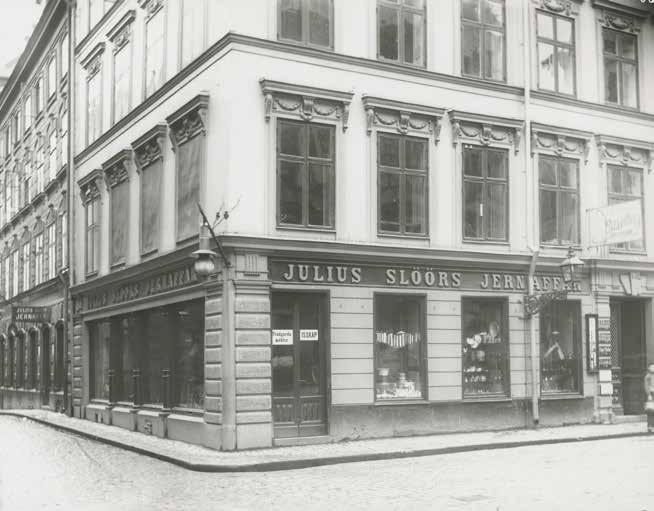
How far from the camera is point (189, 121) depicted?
1892 cm

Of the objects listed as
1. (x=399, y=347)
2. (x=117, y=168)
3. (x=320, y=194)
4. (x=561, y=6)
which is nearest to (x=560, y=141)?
(x=561, y=6)

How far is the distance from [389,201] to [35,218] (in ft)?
67.2

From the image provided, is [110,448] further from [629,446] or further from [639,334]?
[639,334]

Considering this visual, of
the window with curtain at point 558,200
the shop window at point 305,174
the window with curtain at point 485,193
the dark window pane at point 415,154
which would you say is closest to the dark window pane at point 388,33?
the dark window pane at point 415,154

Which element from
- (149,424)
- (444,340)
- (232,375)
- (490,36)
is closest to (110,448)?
(149,424)

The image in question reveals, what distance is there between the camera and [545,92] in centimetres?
2145

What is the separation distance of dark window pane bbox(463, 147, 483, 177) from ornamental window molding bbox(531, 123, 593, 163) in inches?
59.5

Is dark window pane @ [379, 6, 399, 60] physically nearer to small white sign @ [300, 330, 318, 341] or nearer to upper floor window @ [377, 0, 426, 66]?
upper floor window @ [377, 0, 426, 66]

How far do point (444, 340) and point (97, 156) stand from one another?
38.8 ft

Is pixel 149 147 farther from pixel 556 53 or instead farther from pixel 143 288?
pixel 556 53

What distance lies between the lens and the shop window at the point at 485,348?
794 inches

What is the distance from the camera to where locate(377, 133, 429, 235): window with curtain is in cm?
1919

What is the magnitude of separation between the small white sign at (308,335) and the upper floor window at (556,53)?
27.5ft

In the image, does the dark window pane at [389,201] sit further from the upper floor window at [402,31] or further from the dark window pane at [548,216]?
the dark window pane at [548,216]
